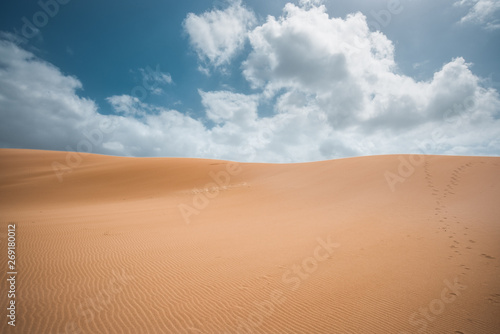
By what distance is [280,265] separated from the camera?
5645mm

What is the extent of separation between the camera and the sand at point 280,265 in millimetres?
3660

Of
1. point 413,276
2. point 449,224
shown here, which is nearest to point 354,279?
point 413,276

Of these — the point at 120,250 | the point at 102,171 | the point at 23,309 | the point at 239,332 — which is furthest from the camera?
the point at 102,171

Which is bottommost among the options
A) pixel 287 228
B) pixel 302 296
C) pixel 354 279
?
pixel 302 296

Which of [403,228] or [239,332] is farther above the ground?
[403,228]

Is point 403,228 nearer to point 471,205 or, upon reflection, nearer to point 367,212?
point 367,212

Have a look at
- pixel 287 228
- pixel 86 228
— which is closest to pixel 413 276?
pixel 287 228

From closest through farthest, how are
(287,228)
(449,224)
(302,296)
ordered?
(302,296), (449,224), (287,228)

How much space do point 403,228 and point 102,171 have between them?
3095 cm

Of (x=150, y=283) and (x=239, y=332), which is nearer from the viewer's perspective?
(x=239, y=332)

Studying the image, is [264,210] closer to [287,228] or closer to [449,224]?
[287,228]

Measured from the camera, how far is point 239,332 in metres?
3.47

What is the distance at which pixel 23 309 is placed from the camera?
3830mm

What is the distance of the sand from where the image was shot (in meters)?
3.66
